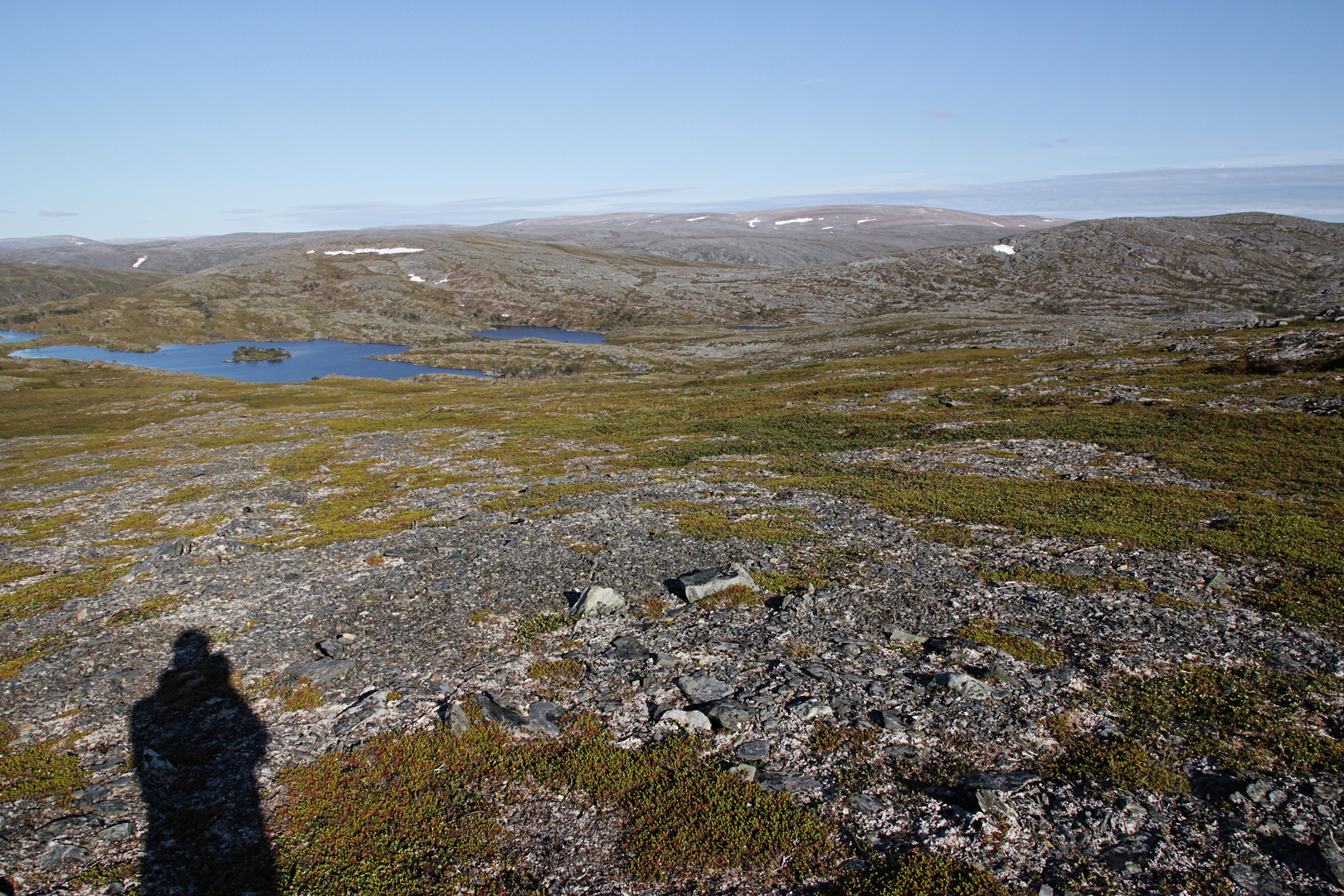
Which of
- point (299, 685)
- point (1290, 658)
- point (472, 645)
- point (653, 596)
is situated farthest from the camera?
point (653, 596)

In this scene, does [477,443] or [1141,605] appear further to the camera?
[477,443]

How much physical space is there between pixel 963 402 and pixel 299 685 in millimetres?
59797

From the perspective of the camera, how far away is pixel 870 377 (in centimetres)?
9138

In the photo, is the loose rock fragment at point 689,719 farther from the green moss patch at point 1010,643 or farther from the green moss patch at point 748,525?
the green moss patch at point 748,525

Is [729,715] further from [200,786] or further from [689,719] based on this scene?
[200,786]

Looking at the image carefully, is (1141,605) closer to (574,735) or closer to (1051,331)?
(574,735)

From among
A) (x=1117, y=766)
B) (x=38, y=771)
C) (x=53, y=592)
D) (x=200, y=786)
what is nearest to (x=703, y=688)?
(x=1117, y=766)

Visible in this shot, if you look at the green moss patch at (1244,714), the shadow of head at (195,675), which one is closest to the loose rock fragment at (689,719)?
the green moss patch at (1244,714)

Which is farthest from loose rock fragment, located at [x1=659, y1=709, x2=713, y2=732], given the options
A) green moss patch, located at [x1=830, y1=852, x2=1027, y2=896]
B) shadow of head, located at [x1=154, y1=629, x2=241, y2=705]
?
shadow of head, located at [x1=154, y1=629, x2=241, y2=705]

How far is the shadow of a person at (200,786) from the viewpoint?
12.2 m

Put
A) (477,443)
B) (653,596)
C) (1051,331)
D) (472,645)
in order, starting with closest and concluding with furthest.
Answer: (472,645)
(653,596)
(477,443)
(1051,331)

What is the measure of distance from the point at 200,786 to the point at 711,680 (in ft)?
38.9

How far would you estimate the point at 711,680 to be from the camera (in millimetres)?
18094

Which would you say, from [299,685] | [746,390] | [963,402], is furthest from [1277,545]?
[746,390]
